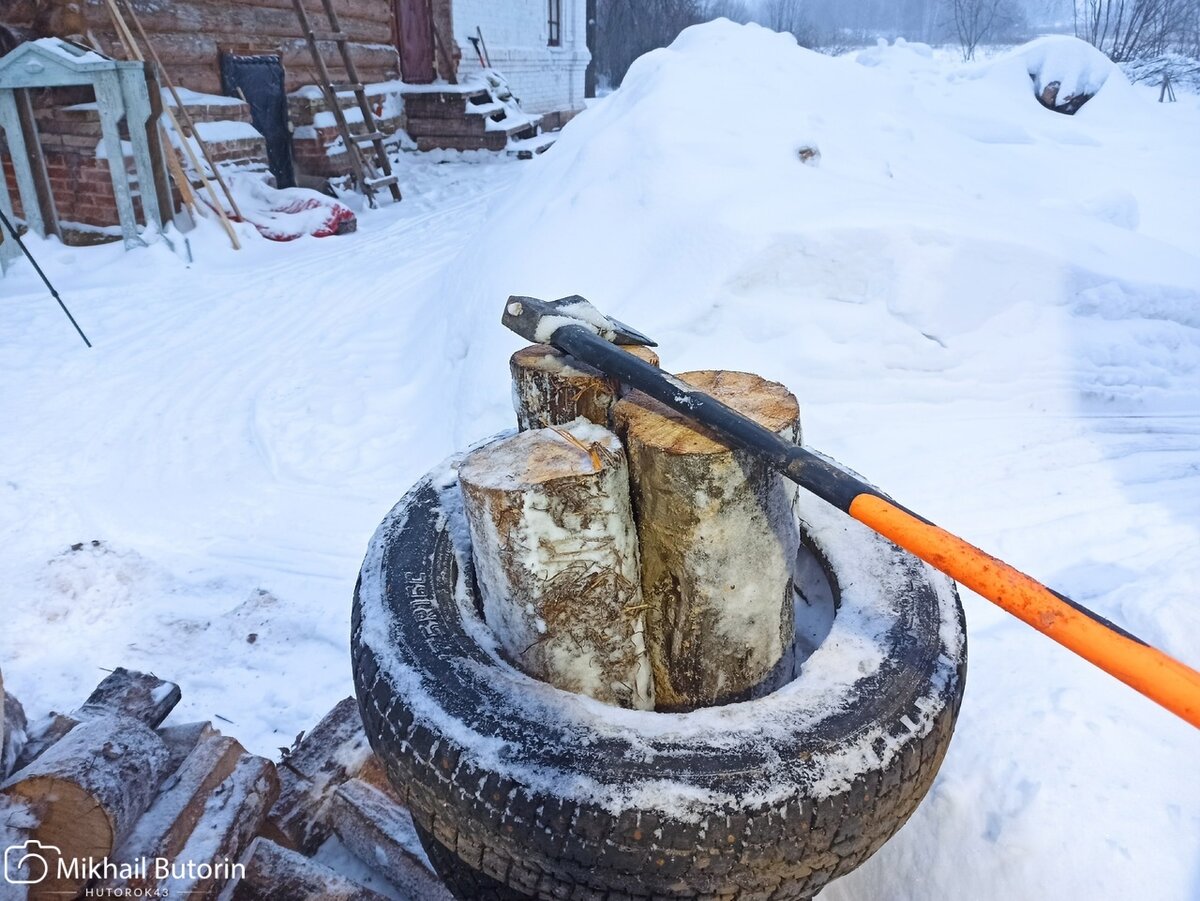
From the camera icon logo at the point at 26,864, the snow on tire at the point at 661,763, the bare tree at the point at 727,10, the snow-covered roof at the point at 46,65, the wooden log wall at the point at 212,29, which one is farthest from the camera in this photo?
the bare tree at the point at 727,10

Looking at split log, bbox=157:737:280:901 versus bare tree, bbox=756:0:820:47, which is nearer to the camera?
split log, bbox=157:737:280:901

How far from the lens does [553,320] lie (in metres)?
1.64

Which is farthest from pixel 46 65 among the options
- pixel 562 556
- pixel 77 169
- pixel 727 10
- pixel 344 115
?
pixel 727 10

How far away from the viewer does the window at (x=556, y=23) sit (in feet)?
53.7

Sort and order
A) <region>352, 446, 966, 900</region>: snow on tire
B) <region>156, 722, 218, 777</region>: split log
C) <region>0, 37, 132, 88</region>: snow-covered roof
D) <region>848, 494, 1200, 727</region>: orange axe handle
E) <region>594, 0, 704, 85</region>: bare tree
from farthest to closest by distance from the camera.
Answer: <region>594, 0, 704, 85</region>: bare tree < <region>0, 37, 132, 88</region>: snow-covered roof < <region>156, 722, 218, 777</region>: split log < <region>352, 446, 966, 900</region>: snow on tire < <region>848, 494, 1200, 727</region>: orange axe handle

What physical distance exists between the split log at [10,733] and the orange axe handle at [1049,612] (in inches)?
71.6

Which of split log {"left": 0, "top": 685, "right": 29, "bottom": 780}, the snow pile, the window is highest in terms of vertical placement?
the window

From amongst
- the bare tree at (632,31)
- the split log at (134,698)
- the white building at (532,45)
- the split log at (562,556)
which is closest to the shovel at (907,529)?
the split log at (562,556)

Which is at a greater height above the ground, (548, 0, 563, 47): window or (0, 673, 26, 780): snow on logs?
(548, 0, 563, 47): window

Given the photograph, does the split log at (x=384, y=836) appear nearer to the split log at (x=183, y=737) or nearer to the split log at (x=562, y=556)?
the split log at (x=183, y=737)

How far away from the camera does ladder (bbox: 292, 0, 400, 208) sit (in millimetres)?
9375

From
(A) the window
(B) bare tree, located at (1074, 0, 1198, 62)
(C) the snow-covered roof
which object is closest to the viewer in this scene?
(C) the snow-covered roof

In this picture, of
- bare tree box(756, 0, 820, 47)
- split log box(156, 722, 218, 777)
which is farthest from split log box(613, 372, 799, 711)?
bare tree box(756, 0, 820, 47)

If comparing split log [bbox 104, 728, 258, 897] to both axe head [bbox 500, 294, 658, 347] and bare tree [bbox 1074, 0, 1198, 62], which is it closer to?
axe head [bbox 500, 294, 658, 347]
